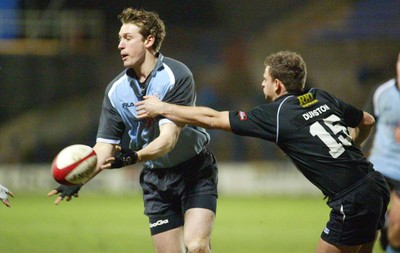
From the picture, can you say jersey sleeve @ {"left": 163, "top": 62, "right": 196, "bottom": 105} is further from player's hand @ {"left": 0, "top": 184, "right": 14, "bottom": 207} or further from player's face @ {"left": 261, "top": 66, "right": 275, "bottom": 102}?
player's hand @ {"left": 0, "top": 184, "right": 14, "bottom": 207}

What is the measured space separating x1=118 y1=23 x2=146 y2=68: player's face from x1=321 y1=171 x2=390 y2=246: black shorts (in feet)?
5.86

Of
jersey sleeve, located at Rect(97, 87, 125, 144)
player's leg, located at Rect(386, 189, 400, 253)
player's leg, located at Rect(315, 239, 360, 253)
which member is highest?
jersey sleeve, located at Rect(97, 87, 125, 144)

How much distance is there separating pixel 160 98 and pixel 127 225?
233 inches

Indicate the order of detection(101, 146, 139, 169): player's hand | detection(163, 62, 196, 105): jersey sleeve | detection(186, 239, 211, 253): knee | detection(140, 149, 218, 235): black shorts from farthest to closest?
detection(140, 149, 218, 235): black shorts, detection(163, 62, 196, 105): jersey sleeve, detection(186, 239, 211, 253): knee, detection(101, 146, 139, 169): player's hand

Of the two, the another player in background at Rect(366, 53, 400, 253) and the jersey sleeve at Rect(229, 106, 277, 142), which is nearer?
the jersey sleeve at Rect(229, 106, 277, 142)

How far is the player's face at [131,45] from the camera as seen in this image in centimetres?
587

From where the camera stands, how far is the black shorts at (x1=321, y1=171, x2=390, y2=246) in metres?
5.30

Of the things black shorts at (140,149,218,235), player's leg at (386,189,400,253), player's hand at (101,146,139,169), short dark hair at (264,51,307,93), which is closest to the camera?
player's hand at (101,146,139,169)

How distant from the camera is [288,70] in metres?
5.43

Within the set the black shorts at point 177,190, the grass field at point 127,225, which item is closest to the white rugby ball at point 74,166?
the black shorts at point 177,190

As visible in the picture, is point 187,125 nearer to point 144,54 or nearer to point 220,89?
point 144,54

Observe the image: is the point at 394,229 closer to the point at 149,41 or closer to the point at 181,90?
the point at 181,90

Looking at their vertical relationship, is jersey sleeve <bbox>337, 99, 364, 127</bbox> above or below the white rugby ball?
above

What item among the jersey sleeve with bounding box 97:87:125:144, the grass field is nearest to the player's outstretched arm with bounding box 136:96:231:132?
the jersey sleeve with bounding box 97:87:125:144
